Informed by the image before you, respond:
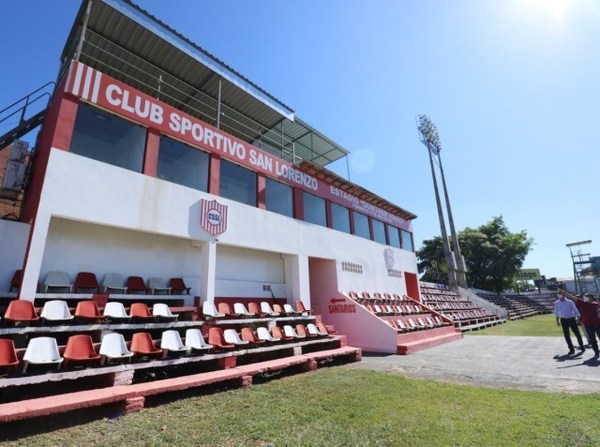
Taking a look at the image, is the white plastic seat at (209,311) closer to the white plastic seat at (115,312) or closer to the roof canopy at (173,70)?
the white plastic seat at (115,312)

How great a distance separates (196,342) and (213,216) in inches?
143

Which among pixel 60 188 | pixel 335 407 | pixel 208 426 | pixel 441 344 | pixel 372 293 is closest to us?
pixel 208 426

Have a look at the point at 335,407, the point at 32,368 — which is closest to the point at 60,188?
the point at 32,368

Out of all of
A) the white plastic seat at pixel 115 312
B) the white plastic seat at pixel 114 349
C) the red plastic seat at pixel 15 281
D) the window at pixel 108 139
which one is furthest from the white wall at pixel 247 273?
the red plastic seat at pixel 15 281

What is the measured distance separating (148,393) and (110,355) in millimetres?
956

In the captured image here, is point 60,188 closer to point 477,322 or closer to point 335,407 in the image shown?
point 335,407

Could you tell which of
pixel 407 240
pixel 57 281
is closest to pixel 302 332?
pixel 57 281

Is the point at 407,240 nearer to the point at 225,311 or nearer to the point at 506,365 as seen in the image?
the point at 506,365

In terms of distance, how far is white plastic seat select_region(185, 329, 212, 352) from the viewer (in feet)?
20.4

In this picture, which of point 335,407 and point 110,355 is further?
point 110,355

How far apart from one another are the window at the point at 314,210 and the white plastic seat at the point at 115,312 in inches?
297

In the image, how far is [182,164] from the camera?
9.01m

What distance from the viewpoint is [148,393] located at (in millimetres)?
4762

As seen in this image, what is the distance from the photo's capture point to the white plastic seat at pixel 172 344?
5.87 meters
